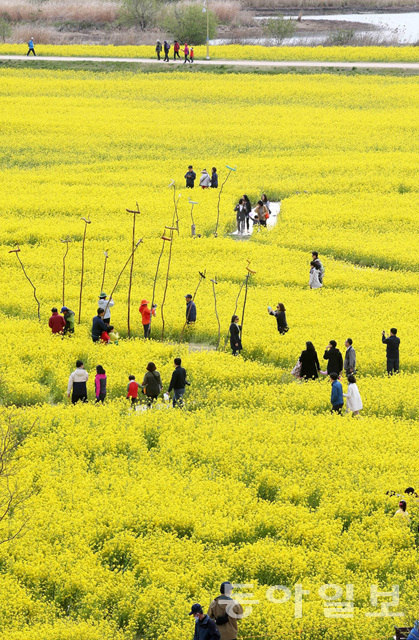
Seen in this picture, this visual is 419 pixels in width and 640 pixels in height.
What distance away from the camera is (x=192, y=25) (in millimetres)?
78500

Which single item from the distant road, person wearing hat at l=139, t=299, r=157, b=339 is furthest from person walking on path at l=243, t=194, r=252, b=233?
the distant road

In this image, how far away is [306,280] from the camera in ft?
90.7

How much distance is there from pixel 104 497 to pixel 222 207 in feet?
70.0

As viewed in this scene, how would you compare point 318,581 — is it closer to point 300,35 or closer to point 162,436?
point 162,436

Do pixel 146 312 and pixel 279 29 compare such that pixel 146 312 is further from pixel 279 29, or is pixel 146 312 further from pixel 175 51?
pixel 279 29

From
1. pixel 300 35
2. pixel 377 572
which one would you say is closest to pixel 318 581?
pixel 377 572

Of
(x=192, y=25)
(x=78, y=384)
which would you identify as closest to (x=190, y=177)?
(x=78, y=384)

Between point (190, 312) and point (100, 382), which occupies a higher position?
point (190, 312)

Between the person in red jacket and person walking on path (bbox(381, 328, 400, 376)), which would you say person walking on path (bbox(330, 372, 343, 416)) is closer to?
person walking on path (bbox(381, 328, 400, 376))

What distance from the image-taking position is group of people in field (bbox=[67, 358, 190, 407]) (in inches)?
749

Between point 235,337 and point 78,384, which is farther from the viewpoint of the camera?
point 235,337

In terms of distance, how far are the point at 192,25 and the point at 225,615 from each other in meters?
72.0

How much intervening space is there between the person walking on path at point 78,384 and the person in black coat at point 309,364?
4475mm

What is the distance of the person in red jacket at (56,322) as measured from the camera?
2232 centimetres
